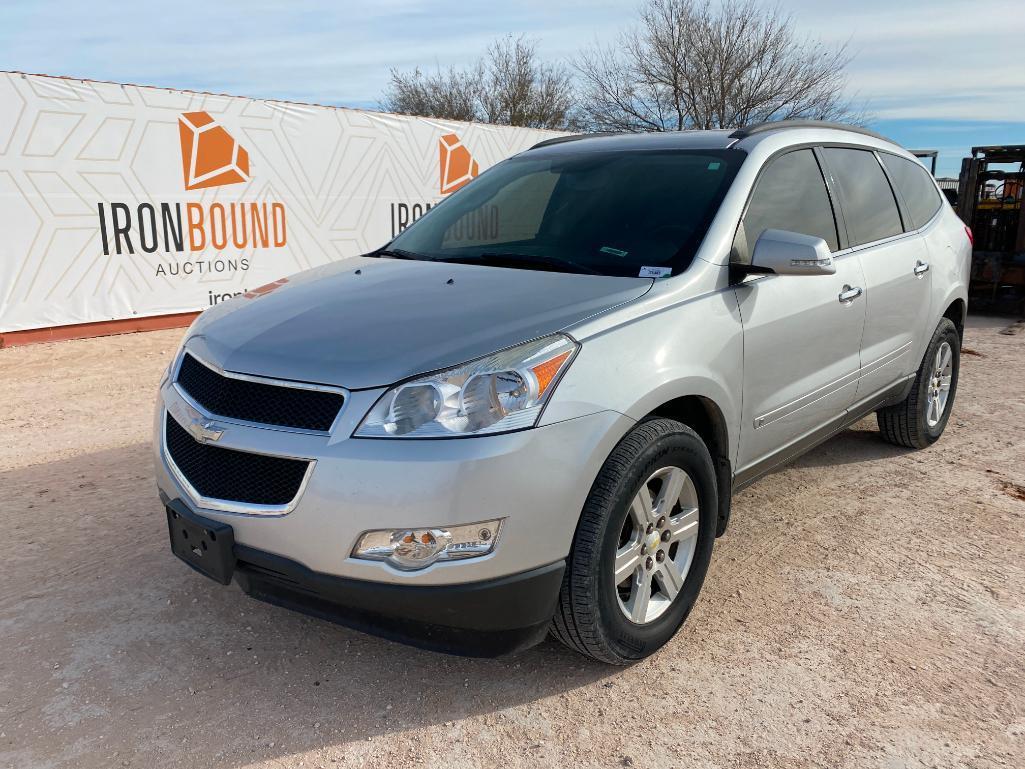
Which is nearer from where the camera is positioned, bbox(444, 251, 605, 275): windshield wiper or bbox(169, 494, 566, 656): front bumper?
bbox(169, 494, 566, 656): front bumper

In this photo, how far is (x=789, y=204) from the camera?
3557 millimetres

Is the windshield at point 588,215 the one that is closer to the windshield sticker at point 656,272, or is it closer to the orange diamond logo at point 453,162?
the windshield sticker at point 656,272

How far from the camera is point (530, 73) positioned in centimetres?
3675

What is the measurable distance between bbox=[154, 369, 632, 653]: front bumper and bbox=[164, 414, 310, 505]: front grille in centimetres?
4

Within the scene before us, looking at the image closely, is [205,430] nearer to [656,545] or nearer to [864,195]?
[656,545]

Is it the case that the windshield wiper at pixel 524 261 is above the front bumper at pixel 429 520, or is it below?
above

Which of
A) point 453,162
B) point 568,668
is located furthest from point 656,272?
point 453,162

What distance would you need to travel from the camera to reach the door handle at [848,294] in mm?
3680

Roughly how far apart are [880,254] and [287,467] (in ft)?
10.4

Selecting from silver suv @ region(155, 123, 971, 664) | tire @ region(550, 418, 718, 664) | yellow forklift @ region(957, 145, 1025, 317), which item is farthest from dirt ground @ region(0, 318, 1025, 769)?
yellow forklift @ region(957, 145, 1025, 317)

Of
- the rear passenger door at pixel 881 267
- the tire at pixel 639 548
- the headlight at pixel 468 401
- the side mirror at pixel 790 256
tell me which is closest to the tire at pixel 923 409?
the rear passenger door at pixel 881 267

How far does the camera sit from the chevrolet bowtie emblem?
8.11 ft

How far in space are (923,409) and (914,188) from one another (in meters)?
1.30

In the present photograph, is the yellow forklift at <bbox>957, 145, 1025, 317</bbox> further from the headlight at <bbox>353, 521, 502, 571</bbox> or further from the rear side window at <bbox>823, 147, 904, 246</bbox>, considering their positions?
the headlight at <bbox>353, 521, 502, 571</bbox>
